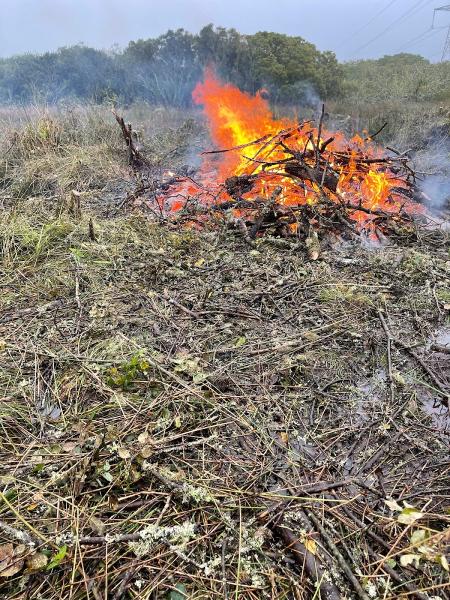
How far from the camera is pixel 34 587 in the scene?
5.02 feet

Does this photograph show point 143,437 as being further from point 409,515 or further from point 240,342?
A: point 409,515

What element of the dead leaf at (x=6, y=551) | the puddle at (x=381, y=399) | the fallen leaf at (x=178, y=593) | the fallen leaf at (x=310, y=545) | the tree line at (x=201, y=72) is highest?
the tree line at (x=201, y=72)

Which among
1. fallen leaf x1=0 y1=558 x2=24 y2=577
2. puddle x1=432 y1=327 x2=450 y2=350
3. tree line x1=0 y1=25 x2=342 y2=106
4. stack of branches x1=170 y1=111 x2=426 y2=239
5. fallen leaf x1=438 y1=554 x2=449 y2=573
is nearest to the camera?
fallen leaf x1=438 y1=554 x2=449 y2=573

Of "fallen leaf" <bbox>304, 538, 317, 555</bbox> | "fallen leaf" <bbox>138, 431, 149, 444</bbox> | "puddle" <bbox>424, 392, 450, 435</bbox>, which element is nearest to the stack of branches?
"puddle" <bbox>424, 392, 450, 435</bbox>

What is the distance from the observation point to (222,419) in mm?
2287

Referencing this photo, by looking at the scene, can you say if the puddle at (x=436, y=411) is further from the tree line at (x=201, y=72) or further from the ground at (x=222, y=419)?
the tree line at (x=201, y=72)

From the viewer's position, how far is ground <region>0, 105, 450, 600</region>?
63.2 inches

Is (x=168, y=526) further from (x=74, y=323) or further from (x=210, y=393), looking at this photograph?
(x=74, y=323)

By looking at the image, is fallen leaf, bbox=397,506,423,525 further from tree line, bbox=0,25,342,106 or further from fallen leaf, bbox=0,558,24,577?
tree line, bbox=0,25,342,106

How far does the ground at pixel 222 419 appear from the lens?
1.61 m

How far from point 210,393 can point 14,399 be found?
1.29 meters

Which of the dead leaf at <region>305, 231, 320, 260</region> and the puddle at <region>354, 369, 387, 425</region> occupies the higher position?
the dead leaf at <region>305, 231, 320, 260</region>

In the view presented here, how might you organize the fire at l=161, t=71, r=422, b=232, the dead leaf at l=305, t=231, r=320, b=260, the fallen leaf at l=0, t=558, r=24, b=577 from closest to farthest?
1. the fallen leaf at l=0, t=558, r=24, b=577
2. the dead leaf at l=305, t=231, r=320, b=260
3. the fire at l=161, t=71, r=422, b=232

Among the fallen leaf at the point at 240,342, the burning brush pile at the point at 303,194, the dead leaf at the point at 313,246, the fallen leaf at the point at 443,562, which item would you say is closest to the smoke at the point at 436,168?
the burning brush pile at the point at 303,194
